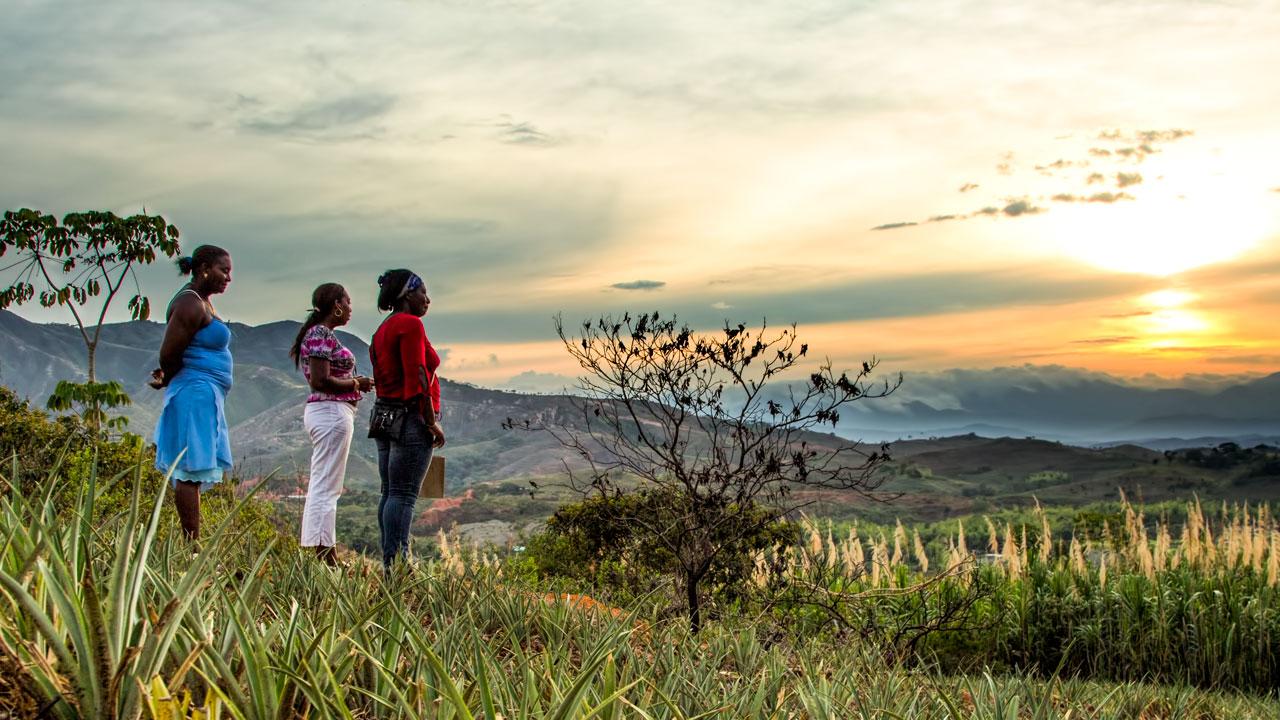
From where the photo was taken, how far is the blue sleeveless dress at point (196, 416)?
6609mm

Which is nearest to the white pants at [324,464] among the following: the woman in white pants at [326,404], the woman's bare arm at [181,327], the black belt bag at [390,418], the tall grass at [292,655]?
the woman in white pants at [326,404]

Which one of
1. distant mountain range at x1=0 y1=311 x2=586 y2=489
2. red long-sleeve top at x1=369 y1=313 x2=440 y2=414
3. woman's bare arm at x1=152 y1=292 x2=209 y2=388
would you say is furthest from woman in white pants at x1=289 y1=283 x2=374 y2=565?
distant mountain range at x1=0 y1=311 x2=586 y2=489

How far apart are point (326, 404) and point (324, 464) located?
433mm

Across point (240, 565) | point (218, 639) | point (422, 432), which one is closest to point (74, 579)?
point (218, 639)

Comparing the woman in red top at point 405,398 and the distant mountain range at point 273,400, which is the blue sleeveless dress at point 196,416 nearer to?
the woman in red top at point 405,398

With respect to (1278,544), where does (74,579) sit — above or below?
above

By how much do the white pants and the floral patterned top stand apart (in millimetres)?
60

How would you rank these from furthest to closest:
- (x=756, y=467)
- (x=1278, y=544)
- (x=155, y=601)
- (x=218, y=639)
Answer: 1. (x=1278, y=544)
2. (x=756, y=467)
3. (x=155, y=601)
4. (x=218, y=639)

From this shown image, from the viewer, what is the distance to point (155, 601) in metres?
3.11

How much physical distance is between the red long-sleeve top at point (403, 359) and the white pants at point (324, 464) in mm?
370

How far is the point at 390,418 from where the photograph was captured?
696 cm

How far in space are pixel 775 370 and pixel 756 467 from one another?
2.55 ft

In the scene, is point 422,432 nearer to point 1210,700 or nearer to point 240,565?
point 240,565

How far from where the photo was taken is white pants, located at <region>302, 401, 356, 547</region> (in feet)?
22.9
